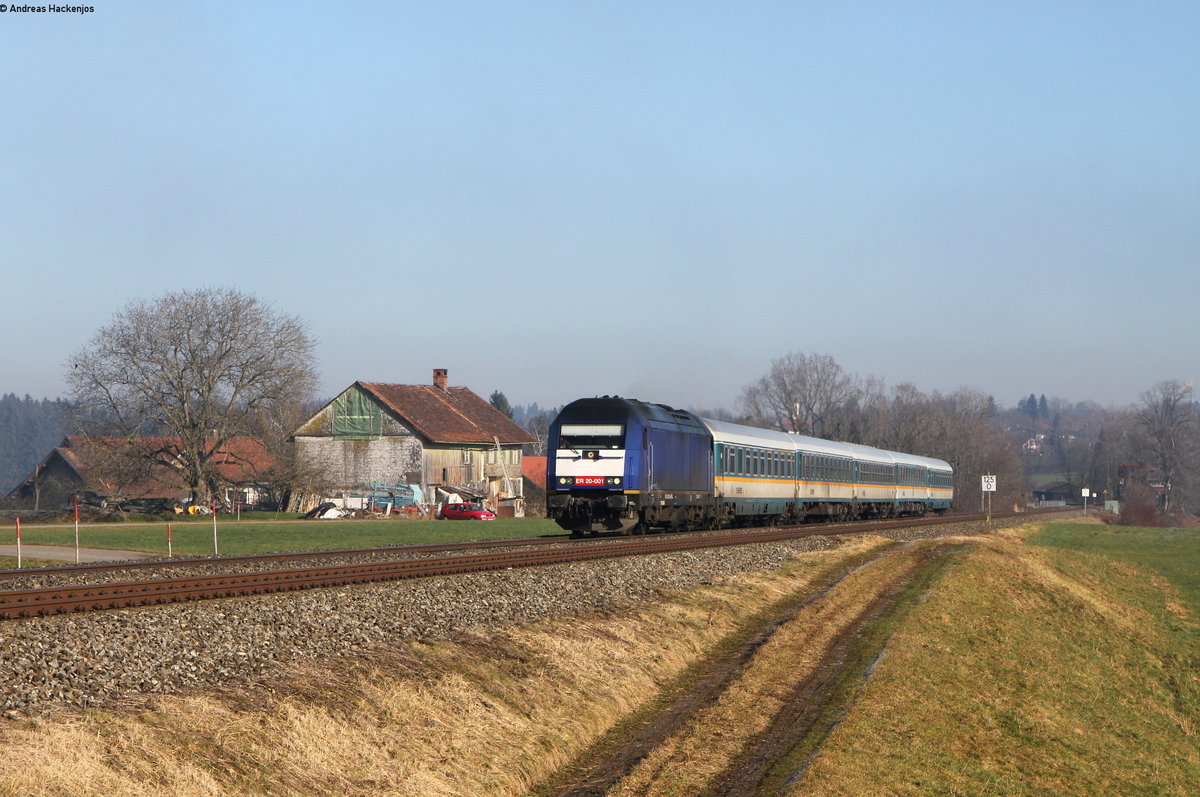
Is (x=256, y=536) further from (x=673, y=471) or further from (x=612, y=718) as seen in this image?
(x=612, y=718)

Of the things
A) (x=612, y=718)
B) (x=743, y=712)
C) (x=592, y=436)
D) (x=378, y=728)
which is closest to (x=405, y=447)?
(x=592, y=436)

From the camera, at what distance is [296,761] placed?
8672mm

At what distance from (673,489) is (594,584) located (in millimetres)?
13602

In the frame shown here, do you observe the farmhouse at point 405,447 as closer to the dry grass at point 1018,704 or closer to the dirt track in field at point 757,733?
the dry grass at point 1018,704

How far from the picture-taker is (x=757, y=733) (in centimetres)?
1125

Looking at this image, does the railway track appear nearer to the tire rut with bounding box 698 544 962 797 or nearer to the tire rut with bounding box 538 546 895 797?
the tire rut with bounding box 538 546 895 797

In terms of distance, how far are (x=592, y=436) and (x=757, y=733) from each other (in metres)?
20.6

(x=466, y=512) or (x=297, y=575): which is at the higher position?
(x=297, y=575)

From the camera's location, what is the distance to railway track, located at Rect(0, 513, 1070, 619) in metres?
15.6

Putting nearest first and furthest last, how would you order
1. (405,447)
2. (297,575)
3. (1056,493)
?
1. (297,575)
2. (405,447)
3. (1056,493)

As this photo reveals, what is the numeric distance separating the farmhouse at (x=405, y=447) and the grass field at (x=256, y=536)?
65.6 ft

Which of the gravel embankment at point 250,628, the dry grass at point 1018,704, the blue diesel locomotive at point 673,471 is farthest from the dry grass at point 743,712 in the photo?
the blue diesel locomotive at point 673,471

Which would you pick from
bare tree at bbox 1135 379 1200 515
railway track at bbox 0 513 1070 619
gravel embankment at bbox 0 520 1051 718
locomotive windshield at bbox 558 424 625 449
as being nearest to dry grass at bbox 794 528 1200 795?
gravel embankment at bbox 0 520 1051 718

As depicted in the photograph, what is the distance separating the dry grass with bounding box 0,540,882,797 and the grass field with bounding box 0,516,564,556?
1869 cm
